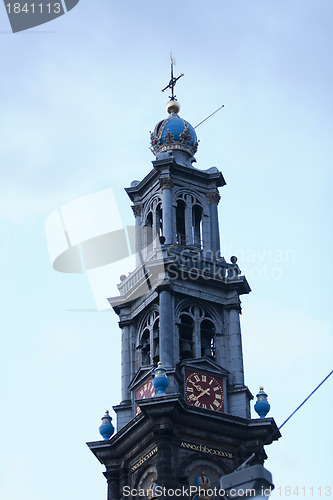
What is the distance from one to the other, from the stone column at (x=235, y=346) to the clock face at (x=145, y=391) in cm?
458

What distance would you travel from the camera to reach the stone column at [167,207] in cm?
6093

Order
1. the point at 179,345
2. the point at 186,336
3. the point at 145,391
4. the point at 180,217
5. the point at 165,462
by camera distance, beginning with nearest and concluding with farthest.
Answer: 1. the point at 165,462
2. the point at 145,391
3. the point at 179,345
4. the point at 186,336
5. the point at 180,217

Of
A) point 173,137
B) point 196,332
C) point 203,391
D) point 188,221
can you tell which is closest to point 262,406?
point 203,391

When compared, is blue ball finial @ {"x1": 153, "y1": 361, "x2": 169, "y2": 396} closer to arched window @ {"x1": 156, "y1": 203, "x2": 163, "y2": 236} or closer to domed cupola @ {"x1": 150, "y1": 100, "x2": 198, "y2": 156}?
arched window @ {"x1": 156, "y1": 203, "x2": 163, "y2": 236}

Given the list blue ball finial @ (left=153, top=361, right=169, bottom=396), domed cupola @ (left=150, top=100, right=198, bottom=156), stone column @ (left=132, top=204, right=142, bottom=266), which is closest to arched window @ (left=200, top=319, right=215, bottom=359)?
blue ball finial @ (left=153, top=361, right=169, bottom=396)

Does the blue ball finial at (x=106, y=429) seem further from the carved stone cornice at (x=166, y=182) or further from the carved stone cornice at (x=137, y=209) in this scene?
the carved stone cornice at (x=166, y=182)

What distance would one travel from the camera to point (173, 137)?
218 ft

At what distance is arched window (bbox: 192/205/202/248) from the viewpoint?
6338 centimetres

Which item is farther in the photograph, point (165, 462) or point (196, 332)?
point (196, 332)

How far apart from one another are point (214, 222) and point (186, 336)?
848 centimetres

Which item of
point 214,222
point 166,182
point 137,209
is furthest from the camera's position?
point 137,209

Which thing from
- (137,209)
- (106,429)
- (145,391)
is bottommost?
(106,429)

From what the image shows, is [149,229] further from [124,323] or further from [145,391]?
[145,391]

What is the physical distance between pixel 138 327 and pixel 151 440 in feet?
29.5
